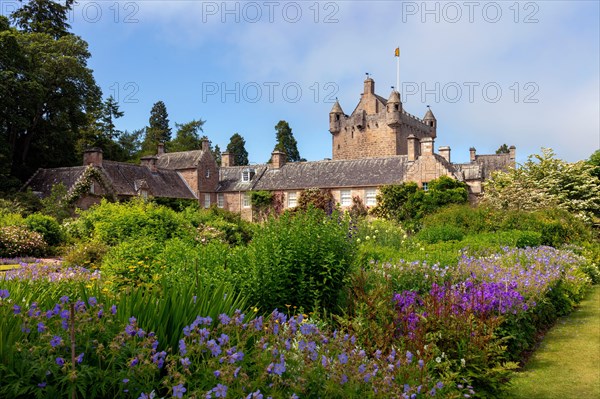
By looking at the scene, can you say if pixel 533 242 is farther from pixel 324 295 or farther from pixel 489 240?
pixel 324 295

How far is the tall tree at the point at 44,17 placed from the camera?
42156 millimetres

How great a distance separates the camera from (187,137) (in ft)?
221

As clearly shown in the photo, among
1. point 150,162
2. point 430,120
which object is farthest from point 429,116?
point 150,162

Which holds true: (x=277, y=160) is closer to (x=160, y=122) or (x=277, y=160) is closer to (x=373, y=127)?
(x=373, y=127)

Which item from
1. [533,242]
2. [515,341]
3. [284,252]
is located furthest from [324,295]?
[533,242]

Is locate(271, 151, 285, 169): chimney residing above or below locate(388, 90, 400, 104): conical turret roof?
below

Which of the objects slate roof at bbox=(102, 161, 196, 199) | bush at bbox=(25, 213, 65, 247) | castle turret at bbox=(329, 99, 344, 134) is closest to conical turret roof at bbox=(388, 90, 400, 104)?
castle turret at bbox=(329, 99, 344, 134)

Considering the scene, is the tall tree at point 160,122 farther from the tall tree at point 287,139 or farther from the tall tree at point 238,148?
the tall tree at point 287,139

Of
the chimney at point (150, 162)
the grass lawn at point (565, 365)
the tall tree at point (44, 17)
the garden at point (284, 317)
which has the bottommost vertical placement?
the grass lawn at point (565, 365)

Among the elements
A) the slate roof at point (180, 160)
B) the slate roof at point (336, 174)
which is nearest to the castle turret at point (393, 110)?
the slate roof at point (336, 174)

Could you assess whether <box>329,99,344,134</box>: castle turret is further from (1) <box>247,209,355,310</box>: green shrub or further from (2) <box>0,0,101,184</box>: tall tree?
(1) <box>247,209,355,310</box>: green shrub

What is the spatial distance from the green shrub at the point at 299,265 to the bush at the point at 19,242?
1426 centimetres

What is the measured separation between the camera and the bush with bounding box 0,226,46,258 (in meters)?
17.5

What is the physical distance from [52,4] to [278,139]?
33287 mm
